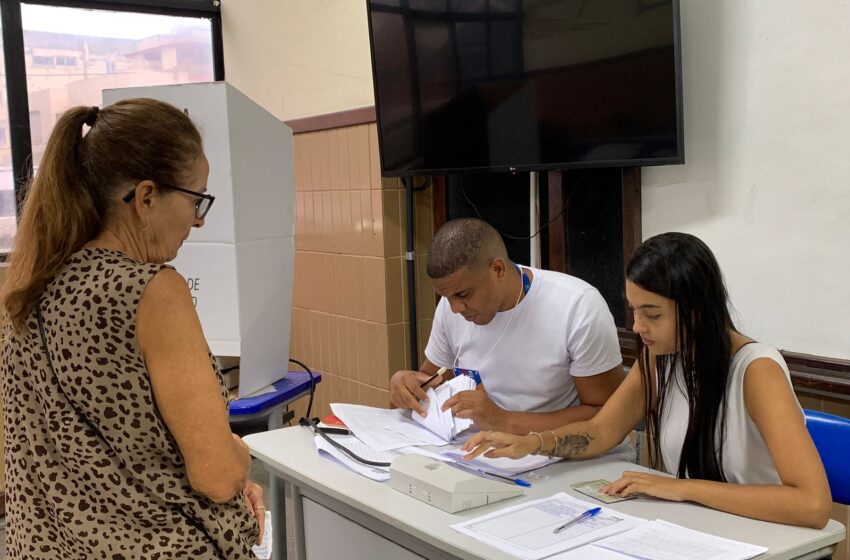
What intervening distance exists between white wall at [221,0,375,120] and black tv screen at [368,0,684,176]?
390mm

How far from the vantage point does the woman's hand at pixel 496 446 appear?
1.77 metres

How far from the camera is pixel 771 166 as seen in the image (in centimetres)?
220

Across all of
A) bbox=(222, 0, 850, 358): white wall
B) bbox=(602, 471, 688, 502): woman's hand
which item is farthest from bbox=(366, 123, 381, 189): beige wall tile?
bbox=(602, 471, 688, 502): woman's hand

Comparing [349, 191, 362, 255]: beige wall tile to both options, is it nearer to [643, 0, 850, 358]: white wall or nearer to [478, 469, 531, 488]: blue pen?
[643, 0, 850, 358]: white wall

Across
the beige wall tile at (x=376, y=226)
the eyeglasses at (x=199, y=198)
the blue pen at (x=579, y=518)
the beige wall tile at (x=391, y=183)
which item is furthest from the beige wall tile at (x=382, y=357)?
the eyeglasses at (x=199, y=198)

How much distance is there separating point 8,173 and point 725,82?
3.18 metres

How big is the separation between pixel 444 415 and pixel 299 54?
2.41 metres

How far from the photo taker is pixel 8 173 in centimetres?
386

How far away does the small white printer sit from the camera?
62.9 inches

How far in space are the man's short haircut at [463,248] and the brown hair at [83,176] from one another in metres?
1.00

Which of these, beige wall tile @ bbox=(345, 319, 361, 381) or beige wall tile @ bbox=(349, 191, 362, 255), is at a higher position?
beige wall tile @ bbox=(349, 191, 362, 255)

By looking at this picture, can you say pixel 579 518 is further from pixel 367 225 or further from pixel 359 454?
pixel 367 225

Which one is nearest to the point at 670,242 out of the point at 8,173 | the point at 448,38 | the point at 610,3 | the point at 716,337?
the point at 716,337

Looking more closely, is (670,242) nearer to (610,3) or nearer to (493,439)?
(493,439)
